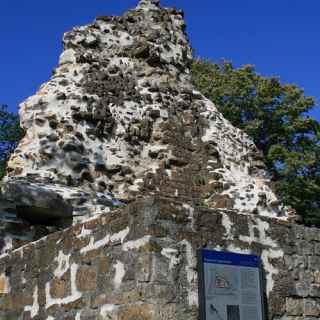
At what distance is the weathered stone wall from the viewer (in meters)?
4.15

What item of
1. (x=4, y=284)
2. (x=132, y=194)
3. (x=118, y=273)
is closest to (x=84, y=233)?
(x=118, y=273)

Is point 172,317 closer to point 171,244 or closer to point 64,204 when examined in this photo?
point 171,244

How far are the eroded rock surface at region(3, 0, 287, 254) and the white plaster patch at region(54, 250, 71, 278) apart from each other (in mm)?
2074

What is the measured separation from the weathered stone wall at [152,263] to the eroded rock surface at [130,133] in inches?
82.2

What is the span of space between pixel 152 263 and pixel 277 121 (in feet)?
60.6

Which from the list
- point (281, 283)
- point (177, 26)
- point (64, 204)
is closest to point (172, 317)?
point (281, 283)

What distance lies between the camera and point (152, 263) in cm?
414

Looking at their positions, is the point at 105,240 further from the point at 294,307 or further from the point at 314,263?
the point at 314,263

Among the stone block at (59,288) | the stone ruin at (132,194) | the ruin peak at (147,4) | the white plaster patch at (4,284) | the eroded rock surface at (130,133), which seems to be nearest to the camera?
the stone ruin at (132,194)

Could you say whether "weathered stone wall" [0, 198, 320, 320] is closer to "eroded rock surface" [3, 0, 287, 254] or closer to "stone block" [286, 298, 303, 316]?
"stone block" [286, 298, 303, 316]

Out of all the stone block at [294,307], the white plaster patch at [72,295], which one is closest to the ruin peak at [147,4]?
the white plaster patch at [72,295]

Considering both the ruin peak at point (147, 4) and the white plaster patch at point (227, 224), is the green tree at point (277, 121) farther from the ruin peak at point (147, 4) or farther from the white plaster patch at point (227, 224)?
the white plaster patch at point (227, 224)

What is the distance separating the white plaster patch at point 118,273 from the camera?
4.30 meters

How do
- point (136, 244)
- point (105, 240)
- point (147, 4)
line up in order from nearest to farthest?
point (136, 244) < point (105, 240) < point (147, 4)
